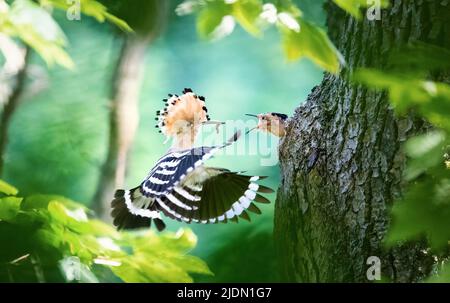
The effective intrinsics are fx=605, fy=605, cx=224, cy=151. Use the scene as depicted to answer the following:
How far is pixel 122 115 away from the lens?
121 centimetres

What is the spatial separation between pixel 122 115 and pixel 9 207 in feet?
1.31

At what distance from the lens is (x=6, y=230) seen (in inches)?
36.0

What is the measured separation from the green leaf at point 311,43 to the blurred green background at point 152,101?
382 millimetres

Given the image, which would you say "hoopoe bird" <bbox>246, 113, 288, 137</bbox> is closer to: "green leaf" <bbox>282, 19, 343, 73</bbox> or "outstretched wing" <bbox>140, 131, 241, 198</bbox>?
"outstretched wing" <bbox>140, 131, 241, 198</bbox>

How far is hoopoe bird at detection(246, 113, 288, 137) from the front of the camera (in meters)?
0.96

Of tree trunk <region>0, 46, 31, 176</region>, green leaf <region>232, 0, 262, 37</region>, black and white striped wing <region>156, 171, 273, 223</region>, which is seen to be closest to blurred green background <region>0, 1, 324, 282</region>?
tree trunk <region>0, 46, 31, 176</region>

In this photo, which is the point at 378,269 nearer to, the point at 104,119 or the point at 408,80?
the point at 408,80

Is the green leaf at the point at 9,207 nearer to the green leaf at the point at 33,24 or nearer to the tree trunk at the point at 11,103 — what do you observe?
the green leaf at the point at 33,24

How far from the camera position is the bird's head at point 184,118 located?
0.99m

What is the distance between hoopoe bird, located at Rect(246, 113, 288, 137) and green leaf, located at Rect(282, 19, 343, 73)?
0.26m

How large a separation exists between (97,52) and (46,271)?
0.46 m

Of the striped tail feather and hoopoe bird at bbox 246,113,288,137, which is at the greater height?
hoopoe bird at bbox 246,113,288,137

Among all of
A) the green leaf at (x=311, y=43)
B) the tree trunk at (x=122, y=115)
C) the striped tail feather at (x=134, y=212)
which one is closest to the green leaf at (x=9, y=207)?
the striped tail feather at (x=134, y=212)
